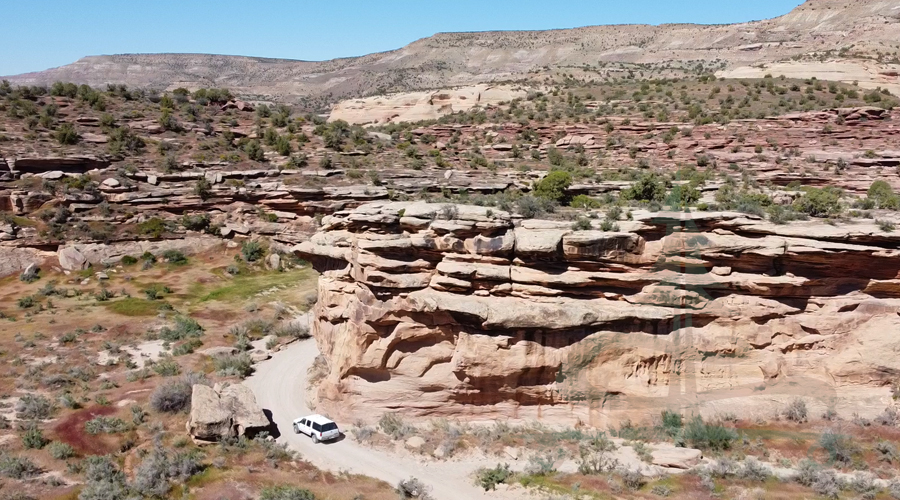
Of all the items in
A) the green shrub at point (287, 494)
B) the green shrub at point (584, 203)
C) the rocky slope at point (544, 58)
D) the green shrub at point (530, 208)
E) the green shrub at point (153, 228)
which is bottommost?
the green shrub at point (287, 494)

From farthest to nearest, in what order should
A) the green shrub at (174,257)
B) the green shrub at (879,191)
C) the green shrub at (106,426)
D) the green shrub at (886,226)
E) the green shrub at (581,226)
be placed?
the green shrub at (174,257) < the green shrub at (879,191) < the green shrub at (106,426) < the green shrub at (581,226) < the green shrub at (886,226)

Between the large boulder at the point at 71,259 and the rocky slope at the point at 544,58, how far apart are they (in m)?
56.4

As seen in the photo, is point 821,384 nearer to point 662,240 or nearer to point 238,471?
point 662,240

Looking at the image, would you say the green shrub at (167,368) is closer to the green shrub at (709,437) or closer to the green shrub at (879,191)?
the green shrub at (709,437)

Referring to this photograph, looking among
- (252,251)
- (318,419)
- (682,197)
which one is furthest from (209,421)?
(252,251)

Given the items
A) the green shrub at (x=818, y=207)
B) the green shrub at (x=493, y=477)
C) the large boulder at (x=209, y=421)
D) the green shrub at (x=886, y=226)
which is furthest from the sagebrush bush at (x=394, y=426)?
the green shrub at (x=886, y=226)

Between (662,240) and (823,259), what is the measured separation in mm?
3875

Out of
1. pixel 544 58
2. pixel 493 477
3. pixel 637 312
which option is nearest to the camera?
pixel 493 477

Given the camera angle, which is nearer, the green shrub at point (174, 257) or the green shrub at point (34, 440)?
the green shrub at point (34, 440)

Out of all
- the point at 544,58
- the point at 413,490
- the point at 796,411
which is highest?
the point at 544,58

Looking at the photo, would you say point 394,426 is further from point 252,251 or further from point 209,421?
point 252,251

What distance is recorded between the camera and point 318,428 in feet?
50.2

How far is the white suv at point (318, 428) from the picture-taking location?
15.1 metres

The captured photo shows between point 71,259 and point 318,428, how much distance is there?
26972 millimetres
